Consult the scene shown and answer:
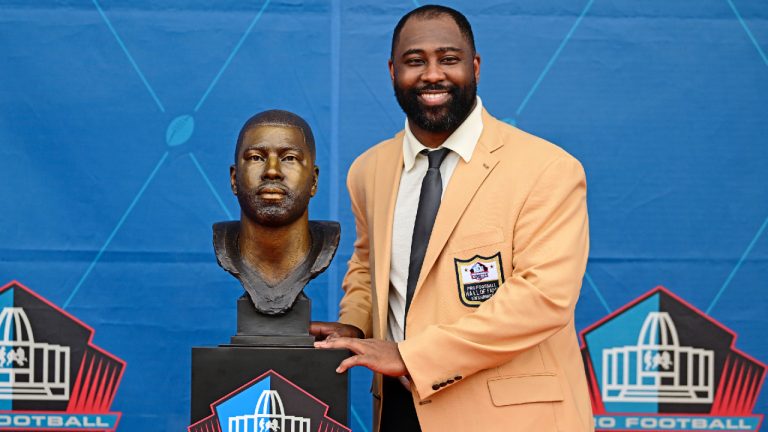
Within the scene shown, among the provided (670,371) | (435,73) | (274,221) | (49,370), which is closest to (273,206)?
(274,221)

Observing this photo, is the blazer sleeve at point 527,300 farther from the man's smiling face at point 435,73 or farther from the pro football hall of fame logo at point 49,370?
the pro football hall of fame logo at point 49,370

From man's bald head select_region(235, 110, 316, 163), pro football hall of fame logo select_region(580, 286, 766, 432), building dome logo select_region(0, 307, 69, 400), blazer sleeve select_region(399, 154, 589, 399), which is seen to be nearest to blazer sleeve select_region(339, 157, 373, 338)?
man's bald head select_region(235, 110, 316, 163)

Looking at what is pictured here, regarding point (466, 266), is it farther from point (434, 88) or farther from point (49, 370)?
point (49, 370)

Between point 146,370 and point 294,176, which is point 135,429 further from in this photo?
point 294,176

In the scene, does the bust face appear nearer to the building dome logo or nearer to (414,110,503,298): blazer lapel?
(414,110,503,298): blazer lapel

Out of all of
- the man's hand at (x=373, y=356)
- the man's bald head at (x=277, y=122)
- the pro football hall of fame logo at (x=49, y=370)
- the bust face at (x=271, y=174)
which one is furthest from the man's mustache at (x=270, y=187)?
the pro football hall of fame logo at (x=49, y=370)

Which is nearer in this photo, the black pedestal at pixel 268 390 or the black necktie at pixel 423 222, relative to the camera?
the black pedestal at pixel 268 390

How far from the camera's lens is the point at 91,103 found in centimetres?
348

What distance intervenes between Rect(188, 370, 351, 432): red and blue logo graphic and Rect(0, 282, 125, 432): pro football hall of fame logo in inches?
54.9

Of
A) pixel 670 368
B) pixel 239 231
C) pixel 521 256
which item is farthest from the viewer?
pixel 670 368

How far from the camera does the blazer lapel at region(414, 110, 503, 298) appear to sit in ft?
7.60

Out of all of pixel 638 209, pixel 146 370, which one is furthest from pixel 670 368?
pixel 146 370

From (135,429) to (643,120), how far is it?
221cm

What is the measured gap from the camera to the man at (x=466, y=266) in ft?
7.25
